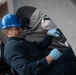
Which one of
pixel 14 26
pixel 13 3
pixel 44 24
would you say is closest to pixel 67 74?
pixel 14 26

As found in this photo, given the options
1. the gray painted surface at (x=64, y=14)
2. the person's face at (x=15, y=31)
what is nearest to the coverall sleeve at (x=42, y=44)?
the person's face at (x=15, y=31)

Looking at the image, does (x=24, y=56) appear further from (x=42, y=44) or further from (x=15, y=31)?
(x=42, y=44)

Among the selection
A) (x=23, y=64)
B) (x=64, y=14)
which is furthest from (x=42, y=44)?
(x=64, y=14)

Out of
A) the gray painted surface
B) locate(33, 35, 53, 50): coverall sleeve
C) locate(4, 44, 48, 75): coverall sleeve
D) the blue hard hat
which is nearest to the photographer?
the gray painted surface

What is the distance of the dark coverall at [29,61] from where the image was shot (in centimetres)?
187

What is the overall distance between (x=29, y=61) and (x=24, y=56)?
7cm

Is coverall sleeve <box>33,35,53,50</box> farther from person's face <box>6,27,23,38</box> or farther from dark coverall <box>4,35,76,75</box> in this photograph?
person's face <box>6,27,23,38</box>

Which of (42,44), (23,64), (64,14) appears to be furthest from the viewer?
(42,44)

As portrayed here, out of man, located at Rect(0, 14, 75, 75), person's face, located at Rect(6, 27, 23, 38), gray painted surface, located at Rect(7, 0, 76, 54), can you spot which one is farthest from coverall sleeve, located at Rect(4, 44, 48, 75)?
gray painted surface, located at Rect(7, 0, 76, 54)

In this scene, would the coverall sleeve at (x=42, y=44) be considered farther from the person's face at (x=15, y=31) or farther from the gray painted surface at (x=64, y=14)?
the gray painted surface at (x=64, y=14)

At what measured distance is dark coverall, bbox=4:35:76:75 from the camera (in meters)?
1.87

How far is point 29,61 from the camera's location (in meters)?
1.98

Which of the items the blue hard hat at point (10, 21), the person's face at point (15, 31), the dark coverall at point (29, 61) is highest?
the blue hard hat at point (10, 21)

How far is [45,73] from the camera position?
2.04 m
